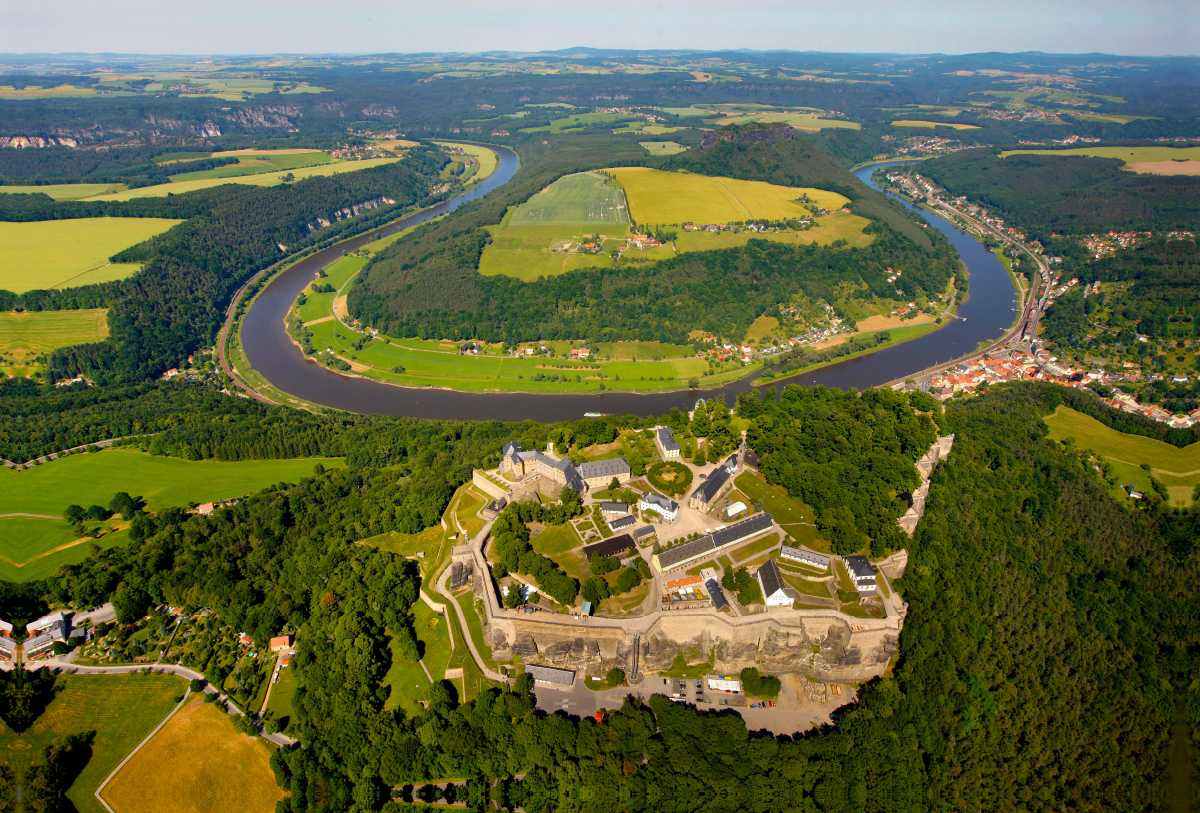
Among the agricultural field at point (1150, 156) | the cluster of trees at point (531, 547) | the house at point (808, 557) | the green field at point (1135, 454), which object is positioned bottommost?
the green field at point (1135, 454)

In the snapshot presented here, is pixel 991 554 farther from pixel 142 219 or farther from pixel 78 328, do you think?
pixel 142 219

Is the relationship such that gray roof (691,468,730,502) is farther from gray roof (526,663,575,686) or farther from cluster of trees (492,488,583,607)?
gray roof (526,663,575,686)

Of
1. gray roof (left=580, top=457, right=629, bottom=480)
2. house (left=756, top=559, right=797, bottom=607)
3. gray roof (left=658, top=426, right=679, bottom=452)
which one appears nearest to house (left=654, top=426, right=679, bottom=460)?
gray roof (left=658, top=426, right=679, bottom=452)

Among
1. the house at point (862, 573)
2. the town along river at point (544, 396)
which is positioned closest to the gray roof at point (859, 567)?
the house at point (862, 573)

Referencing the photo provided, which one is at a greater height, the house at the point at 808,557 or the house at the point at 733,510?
the house at the point at 733,510

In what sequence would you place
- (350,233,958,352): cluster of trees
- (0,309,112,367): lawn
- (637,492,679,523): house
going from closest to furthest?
(637,492,679,523): house, (0,309,112,367): lawn, (350,233,958,352): cluster of trees

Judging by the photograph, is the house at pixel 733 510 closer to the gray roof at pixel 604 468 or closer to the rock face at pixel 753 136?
the gray roof at pixel 604 468

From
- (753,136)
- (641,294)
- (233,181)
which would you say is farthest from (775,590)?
Result: (233,181)

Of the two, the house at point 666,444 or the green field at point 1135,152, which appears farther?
the green field at point 1135,152
